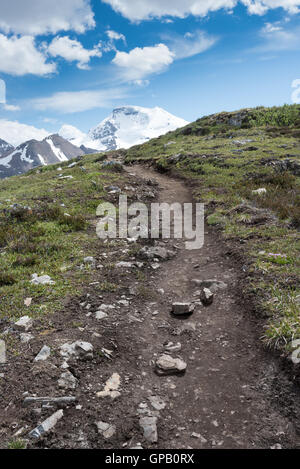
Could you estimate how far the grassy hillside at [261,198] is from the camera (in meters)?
6.48

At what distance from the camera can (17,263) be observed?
353 inches

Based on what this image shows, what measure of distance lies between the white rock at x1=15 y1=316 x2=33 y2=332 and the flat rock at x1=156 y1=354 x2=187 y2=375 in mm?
2816

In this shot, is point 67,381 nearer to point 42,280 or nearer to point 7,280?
point 42,280

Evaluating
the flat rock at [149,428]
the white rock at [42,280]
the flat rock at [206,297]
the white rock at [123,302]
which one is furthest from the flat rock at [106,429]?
the white rock at [42,280]

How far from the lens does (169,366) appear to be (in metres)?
5.46

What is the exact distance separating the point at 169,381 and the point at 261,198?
11274mm

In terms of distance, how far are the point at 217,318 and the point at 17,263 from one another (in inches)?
245

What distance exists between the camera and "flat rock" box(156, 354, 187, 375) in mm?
5400

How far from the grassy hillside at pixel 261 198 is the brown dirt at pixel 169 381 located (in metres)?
0.64

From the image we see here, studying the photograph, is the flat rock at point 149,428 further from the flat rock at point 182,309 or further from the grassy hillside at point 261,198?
the flat rock at point 182,309

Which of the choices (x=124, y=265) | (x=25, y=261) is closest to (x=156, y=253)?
(x=124, y=265)

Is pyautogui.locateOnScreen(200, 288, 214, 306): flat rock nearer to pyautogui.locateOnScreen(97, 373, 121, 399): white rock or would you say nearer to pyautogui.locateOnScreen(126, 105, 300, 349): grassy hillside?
pyautogui.locateOnScreen(126, 105, 300, 349): grassy hillside

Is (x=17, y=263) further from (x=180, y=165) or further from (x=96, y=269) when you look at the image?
(x=180, y=165)

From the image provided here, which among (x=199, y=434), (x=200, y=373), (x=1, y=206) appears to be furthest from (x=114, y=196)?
(x=199, y=434)
